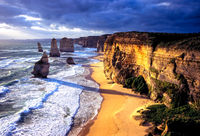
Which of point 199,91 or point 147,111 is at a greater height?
point 199,91

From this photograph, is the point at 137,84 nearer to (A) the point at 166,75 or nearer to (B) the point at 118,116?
(A) the point at 166,75

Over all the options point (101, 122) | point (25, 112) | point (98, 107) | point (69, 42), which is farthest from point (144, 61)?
point (69, 42)

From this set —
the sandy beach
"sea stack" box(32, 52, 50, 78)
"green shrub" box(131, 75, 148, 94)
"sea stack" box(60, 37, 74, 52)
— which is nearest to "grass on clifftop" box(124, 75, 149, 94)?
"green shrub" box(131, 75, 148, 94)

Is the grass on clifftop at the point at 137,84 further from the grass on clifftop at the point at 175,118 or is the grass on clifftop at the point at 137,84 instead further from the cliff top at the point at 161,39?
the cliff top at the point at 161,39

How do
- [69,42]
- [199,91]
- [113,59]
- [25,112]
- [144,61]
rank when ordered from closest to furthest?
1. [199,91]
2. [25,112]
3. [144,61]
4. [113,59]
5. [69,42]

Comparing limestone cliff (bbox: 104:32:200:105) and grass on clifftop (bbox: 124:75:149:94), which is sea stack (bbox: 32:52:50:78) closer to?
limestone cliff (bbox: 104:32:200:105)

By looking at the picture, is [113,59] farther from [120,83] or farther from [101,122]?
[101,122]

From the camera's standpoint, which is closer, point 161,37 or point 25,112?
point 25,112
